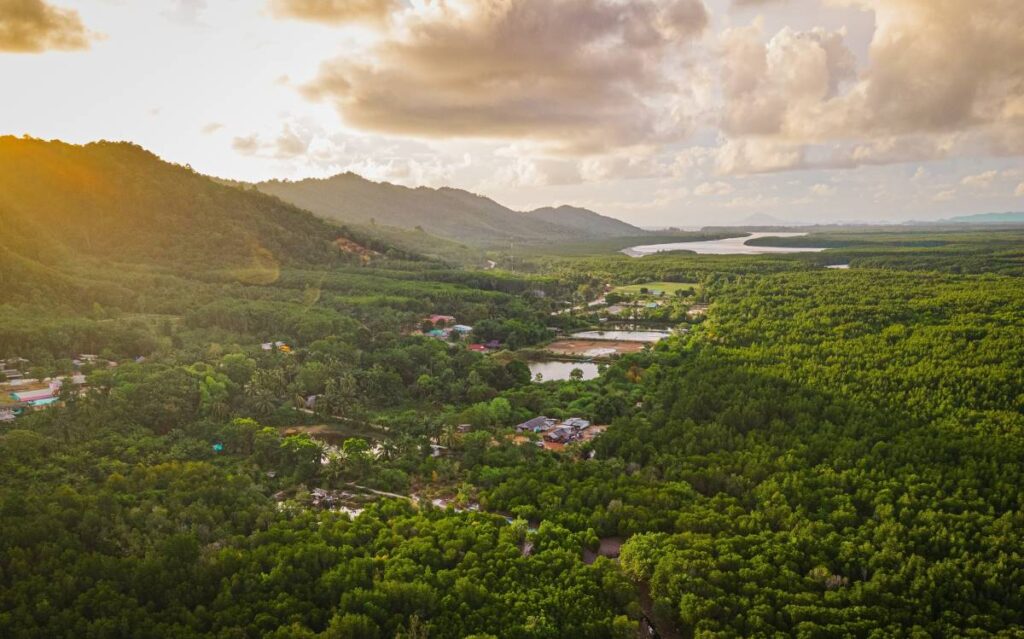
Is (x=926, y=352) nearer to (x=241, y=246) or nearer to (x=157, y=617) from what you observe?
(x=157, y=617)

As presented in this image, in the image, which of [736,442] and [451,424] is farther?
[451,424]

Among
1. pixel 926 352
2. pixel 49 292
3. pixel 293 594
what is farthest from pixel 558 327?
pixel 293 594

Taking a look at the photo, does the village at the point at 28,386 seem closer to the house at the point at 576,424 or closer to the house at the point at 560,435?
the house at the point at 560,435

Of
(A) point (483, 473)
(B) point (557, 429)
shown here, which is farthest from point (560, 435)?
(A) point (483, 473)

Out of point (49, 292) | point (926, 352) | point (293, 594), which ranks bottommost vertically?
point (293, 594)

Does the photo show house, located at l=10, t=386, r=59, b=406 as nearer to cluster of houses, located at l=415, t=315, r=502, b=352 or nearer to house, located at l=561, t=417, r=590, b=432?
house, located at l=561, t=417, r=590, b=432

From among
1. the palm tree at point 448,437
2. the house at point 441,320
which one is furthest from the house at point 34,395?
the house at point 441,320

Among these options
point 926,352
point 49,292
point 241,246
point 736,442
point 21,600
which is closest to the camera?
point 21,600
